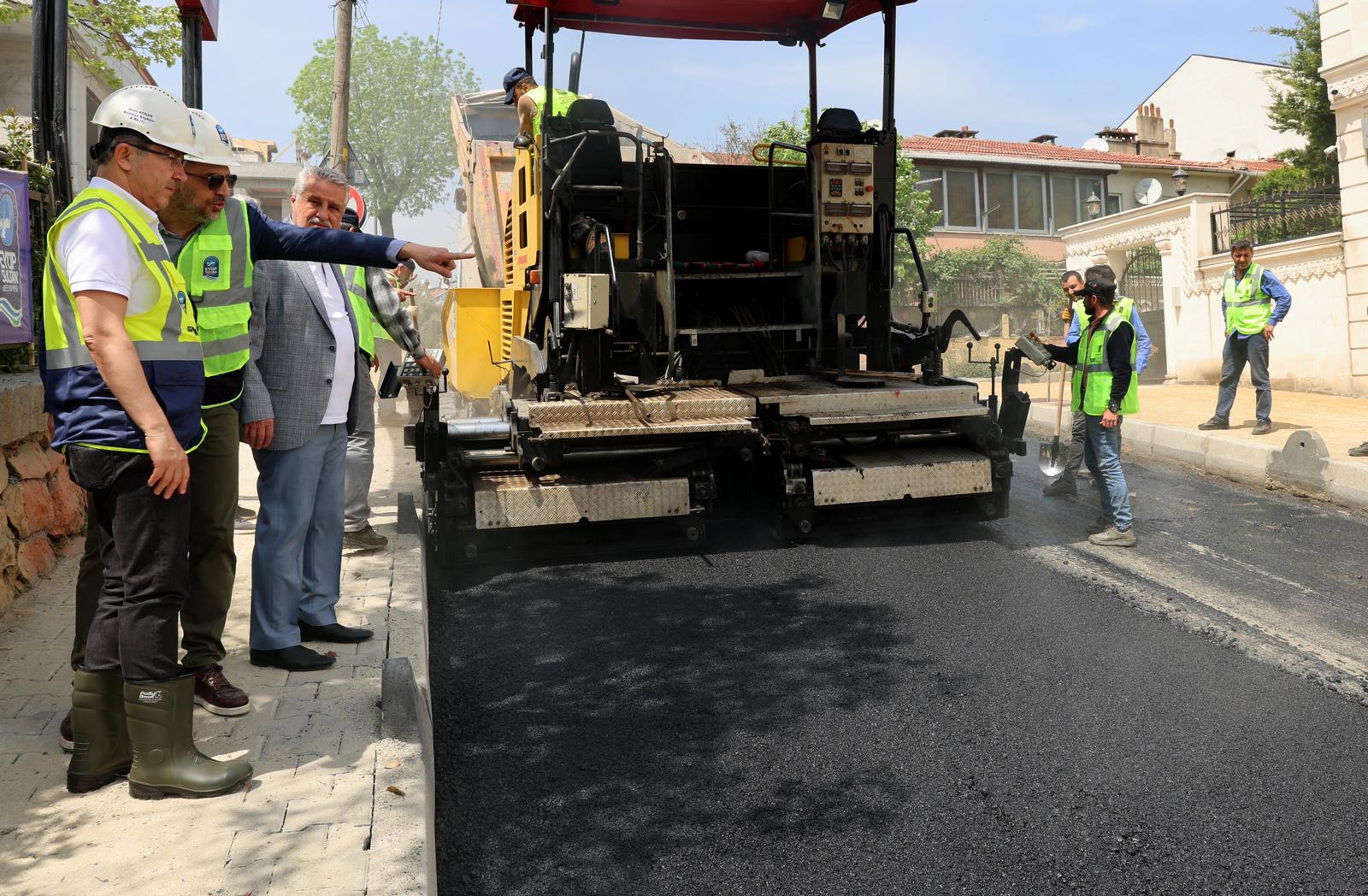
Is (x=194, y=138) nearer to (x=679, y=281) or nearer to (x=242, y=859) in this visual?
(x=242, y=859)

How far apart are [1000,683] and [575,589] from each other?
7.12 feet

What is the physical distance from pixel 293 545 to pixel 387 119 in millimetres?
46503

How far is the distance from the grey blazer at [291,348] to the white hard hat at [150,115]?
107 cm

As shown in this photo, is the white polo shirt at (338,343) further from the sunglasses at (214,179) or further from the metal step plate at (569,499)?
the metal step plate at (569,499)

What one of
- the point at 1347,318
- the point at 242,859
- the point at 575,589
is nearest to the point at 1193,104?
the point at 1347,318

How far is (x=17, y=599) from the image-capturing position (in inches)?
196

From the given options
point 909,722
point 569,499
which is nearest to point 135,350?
point 909,722

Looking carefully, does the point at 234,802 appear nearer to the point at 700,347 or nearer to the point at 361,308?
the point at 361,308

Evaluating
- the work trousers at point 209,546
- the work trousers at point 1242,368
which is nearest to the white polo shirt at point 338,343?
the work trousers at point 209,546

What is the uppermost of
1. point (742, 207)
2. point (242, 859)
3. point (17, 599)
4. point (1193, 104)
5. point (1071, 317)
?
point (1193, 104)

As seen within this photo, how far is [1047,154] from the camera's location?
30.9m

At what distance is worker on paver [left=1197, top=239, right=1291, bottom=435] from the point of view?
9617 mm

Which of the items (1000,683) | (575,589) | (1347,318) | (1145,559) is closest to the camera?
(1000,683)

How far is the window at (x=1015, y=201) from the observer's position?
1185 inches
